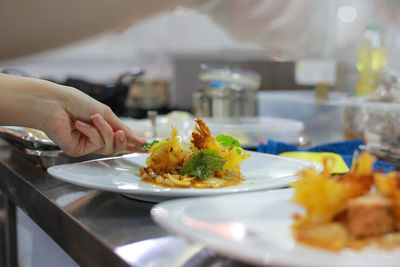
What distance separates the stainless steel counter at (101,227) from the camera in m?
0.51

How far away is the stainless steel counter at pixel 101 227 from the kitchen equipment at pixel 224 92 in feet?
2.76

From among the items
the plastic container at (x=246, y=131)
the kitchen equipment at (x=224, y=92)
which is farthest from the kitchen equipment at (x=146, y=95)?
the plastic container at (x=246, y=131)

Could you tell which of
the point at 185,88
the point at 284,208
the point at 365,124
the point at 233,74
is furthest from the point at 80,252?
the point at 185,88

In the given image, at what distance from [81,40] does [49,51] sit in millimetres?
243

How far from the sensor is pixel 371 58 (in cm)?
186

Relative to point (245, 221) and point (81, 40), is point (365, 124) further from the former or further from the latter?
point (81, 40)

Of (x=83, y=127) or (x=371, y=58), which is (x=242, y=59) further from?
(x=83, y=127)

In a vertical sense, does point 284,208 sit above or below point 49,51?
below

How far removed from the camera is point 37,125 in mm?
837

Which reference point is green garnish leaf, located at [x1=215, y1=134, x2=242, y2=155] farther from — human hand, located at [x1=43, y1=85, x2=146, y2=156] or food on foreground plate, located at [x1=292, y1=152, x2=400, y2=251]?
food on foreground plate, located at [x1=292, y1=152, x2=400, y2=251]

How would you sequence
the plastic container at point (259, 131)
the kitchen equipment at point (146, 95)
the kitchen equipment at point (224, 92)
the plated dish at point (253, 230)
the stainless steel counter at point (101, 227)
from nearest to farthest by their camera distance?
the plated dish at point (253, 230), the stainless steel counter at point (101, 227), the plastic container at point (259, 131), the kitchen equipment at point (224, 92), the kitchen equipment at point (146, 95)

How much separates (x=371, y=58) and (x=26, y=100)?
5.02ft

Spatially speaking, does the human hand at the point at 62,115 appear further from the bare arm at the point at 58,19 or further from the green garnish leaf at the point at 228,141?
the bare arm at the point at 58,19

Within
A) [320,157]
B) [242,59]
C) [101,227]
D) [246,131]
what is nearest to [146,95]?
[242,59]
